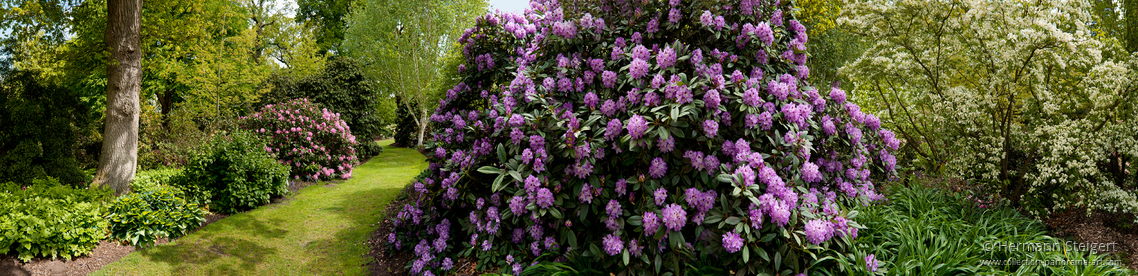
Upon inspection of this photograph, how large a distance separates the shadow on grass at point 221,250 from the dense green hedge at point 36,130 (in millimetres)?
2466

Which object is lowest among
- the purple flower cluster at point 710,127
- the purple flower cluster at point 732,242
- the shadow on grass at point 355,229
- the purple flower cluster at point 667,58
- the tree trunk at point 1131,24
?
the shadow on grass at point 355,229

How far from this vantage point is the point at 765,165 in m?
3.19

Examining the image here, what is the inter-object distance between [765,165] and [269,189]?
816cm

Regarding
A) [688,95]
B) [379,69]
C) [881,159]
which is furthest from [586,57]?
[379,69]

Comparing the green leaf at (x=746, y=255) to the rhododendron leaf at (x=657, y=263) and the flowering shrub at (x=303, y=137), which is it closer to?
the rhododendron leaf at (x=657, y=263)

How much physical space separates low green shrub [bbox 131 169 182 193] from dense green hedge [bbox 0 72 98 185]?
27.9 inches

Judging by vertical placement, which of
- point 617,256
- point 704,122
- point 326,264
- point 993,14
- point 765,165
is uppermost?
point 993,14

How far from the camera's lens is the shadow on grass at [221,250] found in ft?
18.9

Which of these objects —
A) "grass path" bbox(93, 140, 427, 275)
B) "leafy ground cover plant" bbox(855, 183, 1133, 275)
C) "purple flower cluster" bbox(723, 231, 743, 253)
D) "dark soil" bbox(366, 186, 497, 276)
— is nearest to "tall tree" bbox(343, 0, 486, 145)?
"grass path" bbox(93, 140, 427, 275)

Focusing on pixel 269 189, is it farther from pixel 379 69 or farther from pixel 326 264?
pixel 379 69

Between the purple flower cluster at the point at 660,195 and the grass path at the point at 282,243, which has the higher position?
the purple flower cluster at the point at 660,195

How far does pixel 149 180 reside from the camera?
8305 mm

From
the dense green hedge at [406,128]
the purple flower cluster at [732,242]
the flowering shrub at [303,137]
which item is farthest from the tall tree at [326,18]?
the purple flower cluster at [732,242]

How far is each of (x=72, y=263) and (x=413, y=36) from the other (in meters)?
12.5
